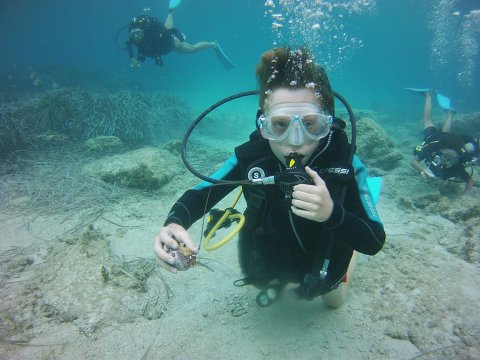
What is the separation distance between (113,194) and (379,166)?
25.9 ft

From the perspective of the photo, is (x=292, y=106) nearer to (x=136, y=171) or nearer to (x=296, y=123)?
(x=296, y=123)

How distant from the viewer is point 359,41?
128250mm

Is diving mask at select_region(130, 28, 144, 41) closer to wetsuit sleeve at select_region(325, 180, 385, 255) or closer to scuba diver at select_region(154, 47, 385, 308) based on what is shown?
scuba diver at select_region(154, 47, 385, 308)

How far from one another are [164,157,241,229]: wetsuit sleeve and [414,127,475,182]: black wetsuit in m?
6.08

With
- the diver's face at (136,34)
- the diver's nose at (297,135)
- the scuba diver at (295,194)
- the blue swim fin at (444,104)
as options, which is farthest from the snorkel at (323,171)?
the diver's face at (136,34)

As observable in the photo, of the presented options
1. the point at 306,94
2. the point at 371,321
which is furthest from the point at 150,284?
the point at 306,94

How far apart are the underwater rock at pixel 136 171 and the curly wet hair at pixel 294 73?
4.46 meters

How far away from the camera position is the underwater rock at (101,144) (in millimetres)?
7895

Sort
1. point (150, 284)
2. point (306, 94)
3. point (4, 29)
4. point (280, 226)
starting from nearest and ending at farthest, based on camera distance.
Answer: point (306, 94)
point (280, 226)
point (150, 284)
point (4, 29)

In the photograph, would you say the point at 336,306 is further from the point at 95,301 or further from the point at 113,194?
the point at 113,194

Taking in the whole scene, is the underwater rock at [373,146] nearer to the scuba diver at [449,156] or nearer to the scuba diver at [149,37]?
the scuba diver at [449,156]

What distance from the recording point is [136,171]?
238 inches

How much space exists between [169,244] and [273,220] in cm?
103

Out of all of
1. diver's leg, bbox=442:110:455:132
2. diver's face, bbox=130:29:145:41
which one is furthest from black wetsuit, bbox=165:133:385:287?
diver's face, bbox=130:29:145:41
